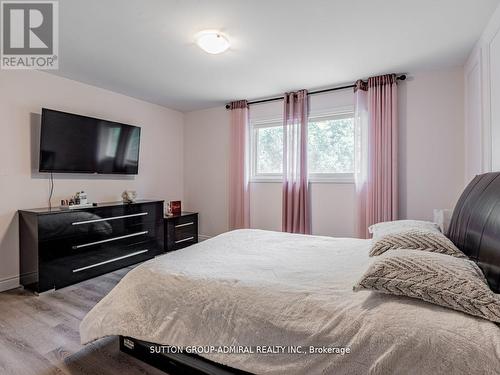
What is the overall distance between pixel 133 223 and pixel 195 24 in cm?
258

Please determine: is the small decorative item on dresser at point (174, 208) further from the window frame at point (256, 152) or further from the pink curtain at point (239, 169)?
the window frame at point (256, 152)

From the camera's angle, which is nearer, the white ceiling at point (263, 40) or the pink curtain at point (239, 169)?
the white ceiling at point (263, 40)

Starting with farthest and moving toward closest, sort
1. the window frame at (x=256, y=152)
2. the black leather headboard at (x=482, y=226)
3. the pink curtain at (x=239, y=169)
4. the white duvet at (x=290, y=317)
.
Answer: the pink curtain at (x=239, y=169) < the window frame at (x=256, y=152) < the black leather headboard at (x=482, y=226) < the white duvet at (x=290, y=317)

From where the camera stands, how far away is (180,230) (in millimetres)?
4332

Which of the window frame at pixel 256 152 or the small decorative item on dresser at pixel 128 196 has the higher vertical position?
the window frame at pixel 256 152

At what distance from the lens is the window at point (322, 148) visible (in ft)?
11.8

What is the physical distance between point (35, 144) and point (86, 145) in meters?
0.50

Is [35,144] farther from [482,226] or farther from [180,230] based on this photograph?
[482,226]

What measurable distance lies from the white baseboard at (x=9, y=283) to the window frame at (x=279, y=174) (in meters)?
3.13

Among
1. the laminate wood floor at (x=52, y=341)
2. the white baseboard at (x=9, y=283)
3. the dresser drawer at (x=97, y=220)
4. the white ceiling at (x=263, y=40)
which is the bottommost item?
the laminate wood floor at (x=52, y=341)

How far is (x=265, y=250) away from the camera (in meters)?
2.04

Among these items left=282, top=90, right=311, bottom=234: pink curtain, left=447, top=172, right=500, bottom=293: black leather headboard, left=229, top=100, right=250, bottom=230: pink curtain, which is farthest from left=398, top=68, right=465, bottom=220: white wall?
left=229, top=100, right=250, bottom=230: pink curtain

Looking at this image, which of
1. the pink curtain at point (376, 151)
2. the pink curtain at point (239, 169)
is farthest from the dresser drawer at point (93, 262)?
the pink curtain at point (376, 151)

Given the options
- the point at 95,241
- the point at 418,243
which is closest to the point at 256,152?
the point at 95,241
